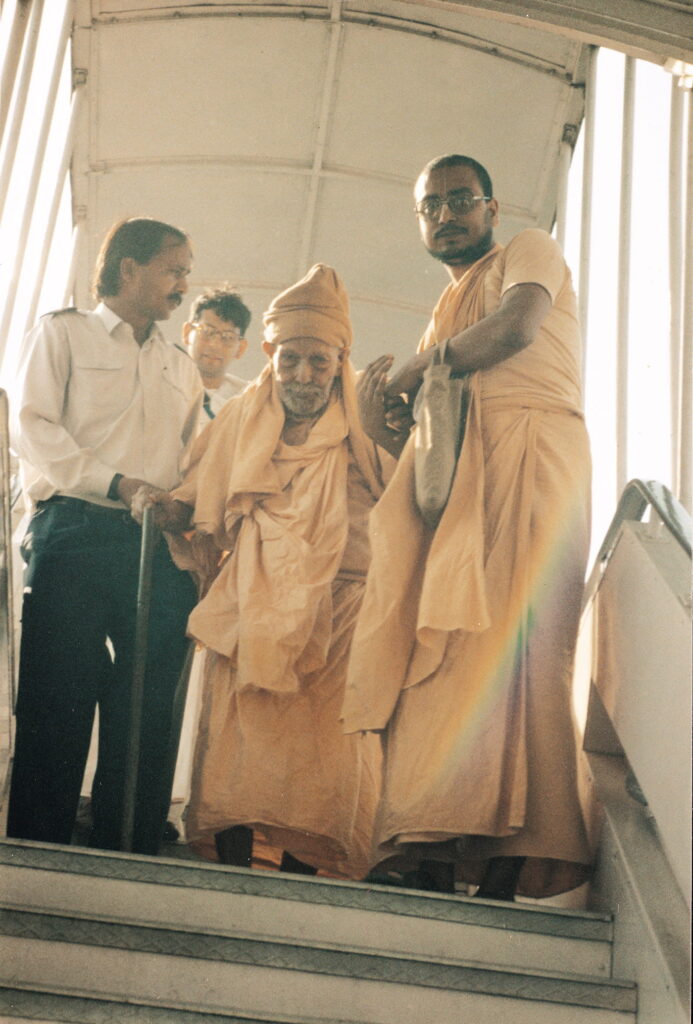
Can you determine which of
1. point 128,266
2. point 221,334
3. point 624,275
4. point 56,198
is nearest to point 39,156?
point 56,198

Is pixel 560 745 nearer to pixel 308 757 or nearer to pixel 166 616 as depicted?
pixel 308 757

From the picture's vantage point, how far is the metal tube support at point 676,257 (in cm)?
404

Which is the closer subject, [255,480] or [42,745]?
[42,745]

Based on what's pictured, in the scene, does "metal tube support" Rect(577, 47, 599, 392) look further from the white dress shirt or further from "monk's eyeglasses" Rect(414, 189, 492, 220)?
the white dress shirt

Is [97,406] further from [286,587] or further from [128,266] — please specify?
[286,587]

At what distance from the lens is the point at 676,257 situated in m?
4.34

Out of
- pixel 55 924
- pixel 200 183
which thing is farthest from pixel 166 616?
pixel 200 183

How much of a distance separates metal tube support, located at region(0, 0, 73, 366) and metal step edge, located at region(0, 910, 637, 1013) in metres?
2.53

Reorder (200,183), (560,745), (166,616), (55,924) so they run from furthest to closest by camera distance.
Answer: (200,183) < (166,616) < (560,745) < (55,924)

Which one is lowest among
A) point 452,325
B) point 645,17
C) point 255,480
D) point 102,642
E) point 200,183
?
point 102,642

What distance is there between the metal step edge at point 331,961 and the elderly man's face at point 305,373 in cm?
207

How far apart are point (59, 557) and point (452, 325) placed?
142cm

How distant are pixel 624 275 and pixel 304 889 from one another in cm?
246

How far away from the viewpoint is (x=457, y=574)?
3951 millimetres
